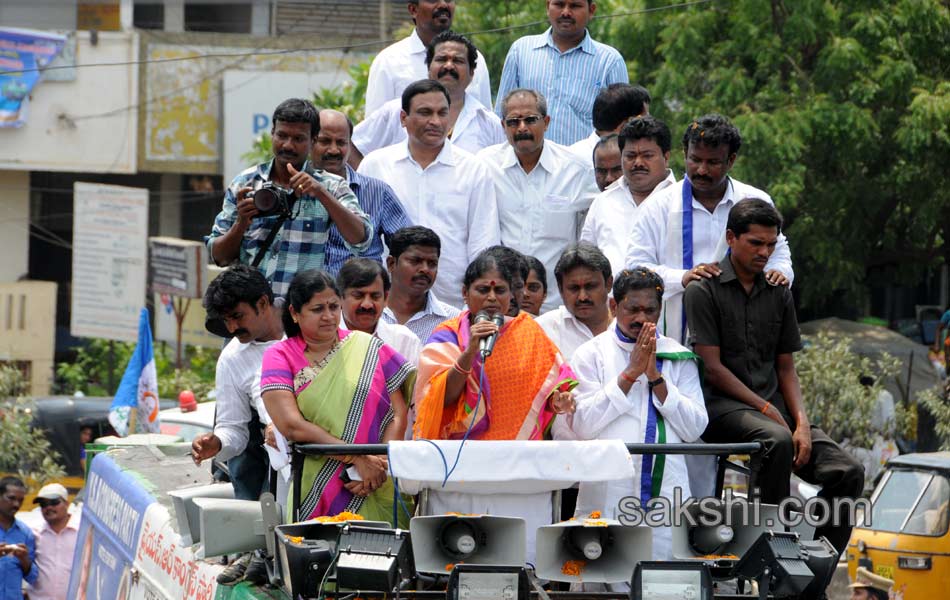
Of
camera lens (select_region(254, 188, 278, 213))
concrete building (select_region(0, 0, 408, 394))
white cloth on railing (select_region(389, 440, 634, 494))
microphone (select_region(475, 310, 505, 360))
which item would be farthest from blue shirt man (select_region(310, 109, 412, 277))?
concrete building (select_region(0, 0, 408, 394))

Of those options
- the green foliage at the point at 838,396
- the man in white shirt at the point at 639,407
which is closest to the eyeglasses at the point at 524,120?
the man in white shirt at the point at 639,407

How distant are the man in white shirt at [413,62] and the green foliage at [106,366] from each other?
1155 centimetres

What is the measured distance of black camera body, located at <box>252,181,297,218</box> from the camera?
22.6ft

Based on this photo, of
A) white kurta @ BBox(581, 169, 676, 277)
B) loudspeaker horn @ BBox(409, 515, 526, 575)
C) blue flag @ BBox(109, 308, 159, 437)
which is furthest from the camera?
blue flag @ BBox(109, 308, 159, 437)

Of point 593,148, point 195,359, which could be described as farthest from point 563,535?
point 195,359

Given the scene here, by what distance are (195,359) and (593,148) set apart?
1386 centimetres

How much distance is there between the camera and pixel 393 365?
19.7ft

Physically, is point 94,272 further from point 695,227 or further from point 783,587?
point 783,587

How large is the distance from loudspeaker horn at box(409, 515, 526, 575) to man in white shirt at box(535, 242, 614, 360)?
1362mm

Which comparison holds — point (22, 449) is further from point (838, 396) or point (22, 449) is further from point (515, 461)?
point (515, 461)

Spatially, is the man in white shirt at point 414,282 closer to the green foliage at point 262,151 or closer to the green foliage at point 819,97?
the green foliage at point 819,97

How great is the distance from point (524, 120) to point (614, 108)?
2.07 ft

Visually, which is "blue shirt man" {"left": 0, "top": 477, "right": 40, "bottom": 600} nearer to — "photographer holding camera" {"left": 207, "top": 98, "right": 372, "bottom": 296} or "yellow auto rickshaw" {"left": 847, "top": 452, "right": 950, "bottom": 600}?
"photographer holding camera" {"left": 207, "top": 98, "right": 372, "bottom": 296}

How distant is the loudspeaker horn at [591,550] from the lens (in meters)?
5.52
